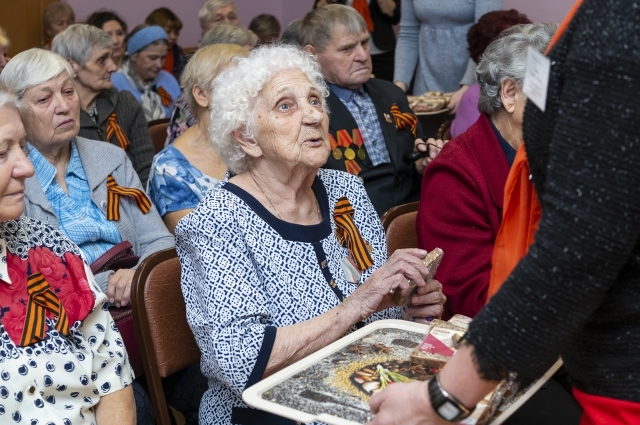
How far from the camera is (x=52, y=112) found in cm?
268

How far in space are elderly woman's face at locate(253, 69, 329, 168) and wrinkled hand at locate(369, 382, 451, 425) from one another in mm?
943

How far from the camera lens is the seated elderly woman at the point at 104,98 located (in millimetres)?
3900

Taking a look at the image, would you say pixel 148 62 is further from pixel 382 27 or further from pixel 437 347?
pixel 437 347

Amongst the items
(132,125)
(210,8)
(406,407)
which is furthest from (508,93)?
(210,8)

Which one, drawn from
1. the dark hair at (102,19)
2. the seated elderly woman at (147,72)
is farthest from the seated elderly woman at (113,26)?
the seated elderly woman at (147,72)

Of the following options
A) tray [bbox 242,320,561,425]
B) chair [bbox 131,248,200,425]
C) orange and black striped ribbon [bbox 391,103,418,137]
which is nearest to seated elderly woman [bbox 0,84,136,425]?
chair [bbox 131,248,200,425]

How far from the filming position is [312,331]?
66.3 inches

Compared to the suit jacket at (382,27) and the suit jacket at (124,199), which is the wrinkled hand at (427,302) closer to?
the suit jacket at (124,199)

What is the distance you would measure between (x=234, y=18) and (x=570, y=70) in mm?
5805

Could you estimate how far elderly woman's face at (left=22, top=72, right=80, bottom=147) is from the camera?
264cm

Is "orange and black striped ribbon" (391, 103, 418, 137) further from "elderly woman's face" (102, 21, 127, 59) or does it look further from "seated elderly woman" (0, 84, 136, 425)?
"elderly woman's face" (102, 21, 127, 59)

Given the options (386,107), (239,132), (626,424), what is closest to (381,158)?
(386,107)

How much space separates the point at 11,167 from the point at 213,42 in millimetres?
2725

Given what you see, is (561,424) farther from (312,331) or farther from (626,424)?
(626,424)
